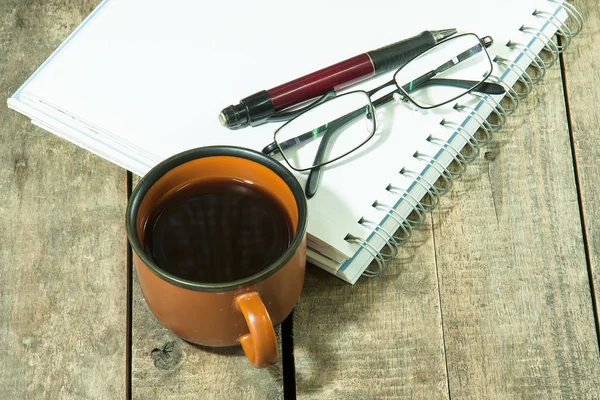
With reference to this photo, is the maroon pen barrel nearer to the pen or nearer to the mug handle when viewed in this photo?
the pen

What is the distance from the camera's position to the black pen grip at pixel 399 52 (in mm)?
868

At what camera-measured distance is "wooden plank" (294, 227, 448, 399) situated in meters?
0.75

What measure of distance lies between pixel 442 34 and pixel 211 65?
26 centimetres

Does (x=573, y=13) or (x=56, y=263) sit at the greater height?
(x=573, y=13)

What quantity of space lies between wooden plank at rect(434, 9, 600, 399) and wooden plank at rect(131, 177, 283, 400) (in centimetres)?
18

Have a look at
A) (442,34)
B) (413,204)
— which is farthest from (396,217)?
(442,34)

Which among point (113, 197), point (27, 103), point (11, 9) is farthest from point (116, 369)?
point (11, 9)

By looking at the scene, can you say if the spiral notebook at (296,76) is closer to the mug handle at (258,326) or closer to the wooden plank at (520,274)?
the wooden plank at (520,274)

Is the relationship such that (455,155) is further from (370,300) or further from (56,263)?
(56,263)

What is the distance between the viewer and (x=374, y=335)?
772 mm

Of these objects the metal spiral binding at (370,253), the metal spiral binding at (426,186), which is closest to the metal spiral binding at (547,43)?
the metal spiral binding at (426,186)

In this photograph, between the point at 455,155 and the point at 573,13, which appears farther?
the point at 573,13

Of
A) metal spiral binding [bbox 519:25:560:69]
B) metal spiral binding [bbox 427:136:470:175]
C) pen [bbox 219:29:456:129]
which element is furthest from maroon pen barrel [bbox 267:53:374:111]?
metal spiral binding [bbox 519:25:560:69]

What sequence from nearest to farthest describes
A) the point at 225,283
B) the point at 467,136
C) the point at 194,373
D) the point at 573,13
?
the point at 225,283
the point at 194,373
the point at 467,136
the point at 573,13
